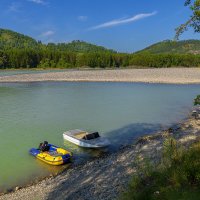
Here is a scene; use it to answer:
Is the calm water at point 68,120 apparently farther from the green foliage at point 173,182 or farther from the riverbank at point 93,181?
the green foliage at point 173,182

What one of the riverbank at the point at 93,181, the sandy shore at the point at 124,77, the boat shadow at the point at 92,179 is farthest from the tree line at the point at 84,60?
the boat shadow at the point at 92,179

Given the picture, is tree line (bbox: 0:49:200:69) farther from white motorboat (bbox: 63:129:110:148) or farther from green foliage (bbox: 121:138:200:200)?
green foliage (bbox: 121:138:200:200)

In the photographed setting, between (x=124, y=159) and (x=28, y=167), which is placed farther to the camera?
(x=28, y=167)

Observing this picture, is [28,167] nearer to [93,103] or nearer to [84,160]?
[84,160]

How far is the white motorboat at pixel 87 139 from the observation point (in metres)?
24.2

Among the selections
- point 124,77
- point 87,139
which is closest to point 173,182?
point 87,139

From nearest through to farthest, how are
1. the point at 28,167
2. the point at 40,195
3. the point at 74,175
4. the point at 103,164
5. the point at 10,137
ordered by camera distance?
1. the point at 40,195
2. the point at 74,175
3. the point at 103,164
4. the point at 28,167
5. the point at 10,137

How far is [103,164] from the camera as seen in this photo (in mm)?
19672

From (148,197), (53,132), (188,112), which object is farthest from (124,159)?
(188,112)

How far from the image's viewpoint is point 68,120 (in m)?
37.2

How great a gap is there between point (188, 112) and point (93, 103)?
16471 millimetres

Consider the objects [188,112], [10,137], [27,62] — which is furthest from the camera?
[27,62]

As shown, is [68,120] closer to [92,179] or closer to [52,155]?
[52,155]

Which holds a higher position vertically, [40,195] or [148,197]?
[148,197]
